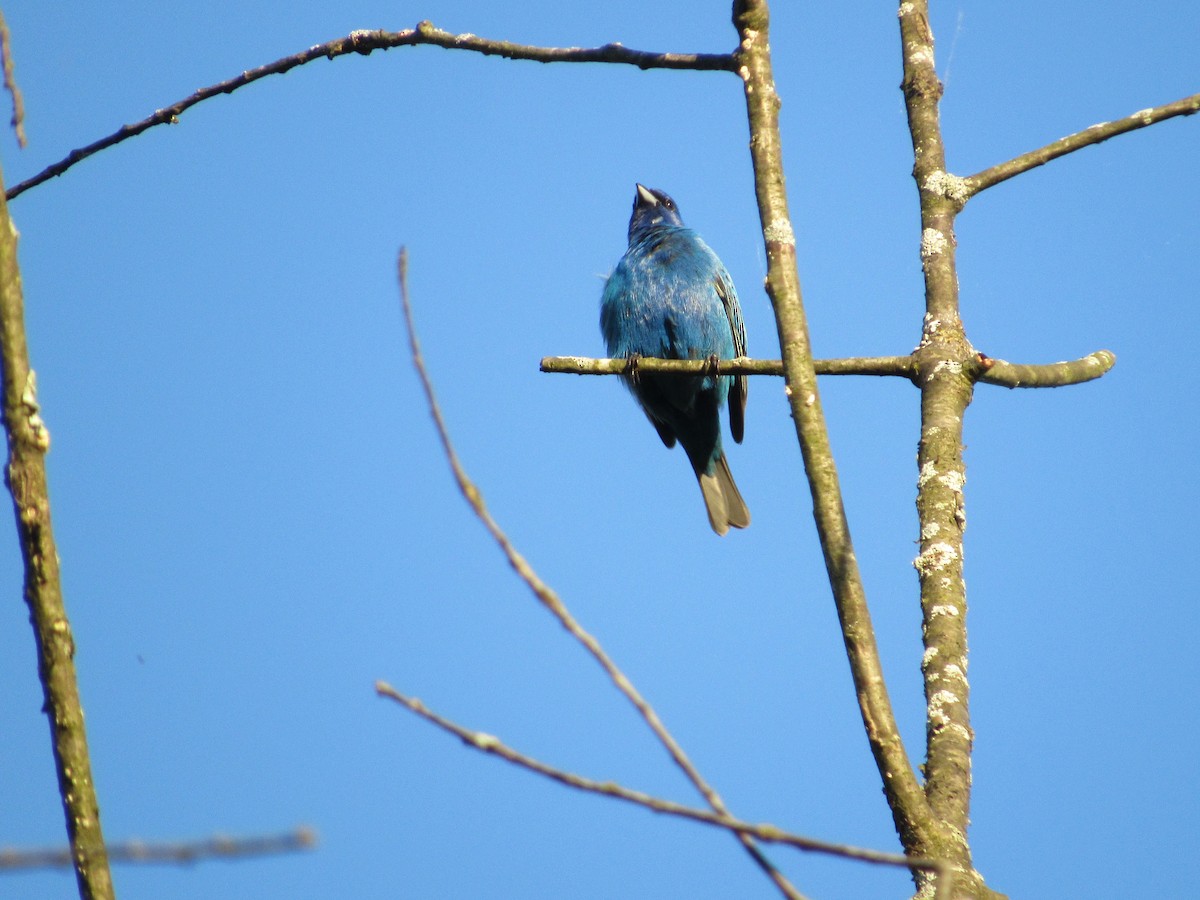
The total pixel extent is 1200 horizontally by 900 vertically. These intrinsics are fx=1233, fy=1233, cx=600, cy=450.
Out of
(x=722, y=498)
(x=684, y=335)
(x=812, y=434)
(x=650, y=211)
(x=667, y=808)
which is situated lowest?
(x=667, y=808)

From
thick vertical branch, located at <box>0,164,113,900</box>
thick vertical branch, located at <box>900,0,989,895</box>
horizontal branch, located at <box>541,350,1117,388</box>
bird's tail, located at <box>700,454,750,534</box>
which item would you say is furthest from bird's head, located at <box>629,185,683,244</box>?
thick vertical branch, located at <box>0,164,113,900</box>

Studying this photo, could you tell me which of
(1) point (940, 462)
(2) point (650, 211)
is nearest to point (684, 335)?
(2) point (650, 211)

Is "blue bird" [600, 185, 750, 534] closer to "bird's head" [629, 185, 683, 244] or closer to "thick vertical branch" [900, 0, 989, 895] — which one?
"bird's head" [629, 185, 683, 244]

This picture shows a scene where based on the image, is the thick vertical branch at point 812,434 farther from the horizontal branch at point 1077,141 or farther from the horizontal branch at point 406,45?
the horizontal branch at point 1077,141

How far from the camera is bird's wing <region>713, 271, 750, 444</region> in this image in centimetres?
805

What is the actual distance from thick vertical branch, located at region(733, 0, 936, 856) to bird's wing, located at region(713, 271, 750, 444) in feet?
16.3

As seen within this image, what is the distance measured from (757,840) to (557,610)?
0.37 metres

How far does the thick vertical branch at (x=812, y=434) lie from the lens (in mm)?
2264

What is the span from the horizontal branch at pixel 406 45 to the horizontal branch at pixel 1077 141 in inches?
34.6

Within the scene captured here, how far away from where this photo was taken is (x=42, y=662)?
158 centimetres

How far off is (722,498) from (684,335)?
141 cm

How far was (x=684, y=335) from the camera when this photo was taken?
7.68 m

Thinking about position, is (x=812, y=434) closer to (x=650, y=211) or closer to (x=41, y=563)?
(x=41, y=563)

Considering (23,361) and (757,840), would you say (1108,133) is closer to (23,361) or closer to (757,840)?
(757,840)
